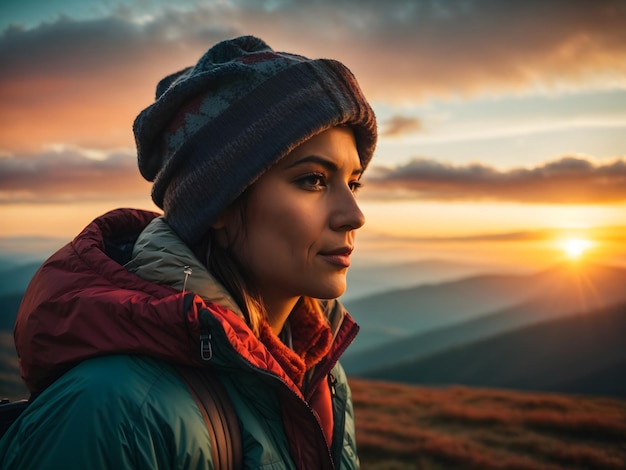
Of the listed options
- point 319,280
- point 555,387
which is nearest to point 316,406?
point 319,280

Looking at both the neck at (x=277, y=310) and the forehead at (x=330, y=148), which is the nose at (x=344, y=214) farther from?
the neck at (x=277, y=310)

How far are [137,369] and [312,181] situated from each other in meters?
1.33

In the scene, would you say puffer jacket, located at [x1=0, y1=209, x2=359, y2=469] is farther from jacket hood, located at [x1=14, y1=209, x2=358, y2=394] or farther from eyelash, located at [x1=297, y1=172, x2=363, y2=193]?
eyelash, located at [x1=297, y1=172, x2=363, y2=193]

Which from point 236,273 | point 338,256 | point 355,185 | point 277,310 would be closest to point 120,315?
point 236,273

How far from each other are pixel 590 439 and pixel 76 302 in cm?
1234

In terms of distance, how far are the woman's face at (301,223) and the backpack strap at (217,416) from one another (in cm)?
72

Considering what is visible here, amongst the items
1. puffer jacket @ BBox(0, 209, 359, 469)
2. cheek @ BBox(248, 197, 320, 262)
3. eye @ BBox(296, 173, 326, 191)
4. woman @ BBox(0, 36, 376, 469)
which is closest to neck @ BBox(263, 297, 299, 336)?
woman @ BBox(0, 36, 376, 469)

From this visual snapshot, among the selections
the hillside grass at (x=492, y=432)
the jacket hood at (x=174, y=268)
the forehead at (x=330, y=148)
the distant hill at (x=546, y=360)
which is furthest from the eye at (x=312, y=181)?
the distant hill at (x=546, y=360)

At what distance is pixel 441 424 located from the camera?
13172 millimetres

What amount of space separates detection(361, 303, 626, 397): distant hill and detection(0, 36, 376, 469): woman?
24.0 metres

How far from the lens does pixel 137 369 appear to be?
2.05m

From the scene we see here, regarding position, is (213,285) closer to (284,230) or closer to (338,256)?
(284,230)

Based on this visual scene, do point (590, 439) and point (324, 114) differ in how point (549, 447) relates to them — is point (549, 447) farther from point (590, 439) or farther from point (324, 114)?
point (324, 114)

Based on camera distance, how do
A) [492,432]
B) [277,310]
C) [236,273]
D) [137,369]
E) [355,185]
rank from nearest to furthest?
[137,369]
[236,273]
[277,310]
[355,185]
[492,432]
